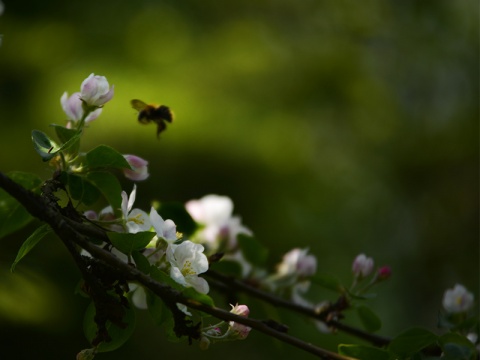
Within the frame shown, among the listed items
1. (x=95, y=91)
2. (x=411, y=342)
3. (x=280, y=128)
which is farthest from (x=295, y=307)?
(x=280, y=128)

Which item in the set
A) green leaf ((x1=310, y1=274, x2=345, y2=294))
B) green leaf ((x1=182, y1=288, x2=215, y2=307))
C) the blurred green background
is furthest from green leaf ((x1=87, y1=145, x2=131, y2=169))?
the blurred green background

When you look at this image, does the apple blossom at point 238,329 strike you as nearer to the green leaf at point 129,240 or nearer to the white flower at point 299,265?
the green leaf at point 129,240

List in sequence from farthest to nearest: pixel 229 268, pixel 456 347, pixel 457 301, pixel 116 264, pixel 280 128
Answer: pixel 280 128, pixel 229 268, pixel 457 301, pixel 456 347, pixel 116 264

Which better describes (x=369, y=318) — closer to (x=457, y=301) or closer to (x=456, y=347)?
(x=457, y=301)

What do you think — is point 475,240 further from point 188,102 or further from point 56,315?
point 56,315

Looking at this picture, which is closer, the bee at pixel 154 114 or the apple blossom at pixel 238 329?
the apple blossom at pixel 238 329

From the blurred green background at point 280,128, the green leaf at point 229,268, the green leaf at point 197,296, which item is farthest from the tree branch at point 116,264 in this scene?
the blurred green background at point 280,128

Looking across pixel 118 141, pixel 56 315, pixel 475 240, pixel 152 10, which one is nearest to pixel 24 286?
pixel 56 315
